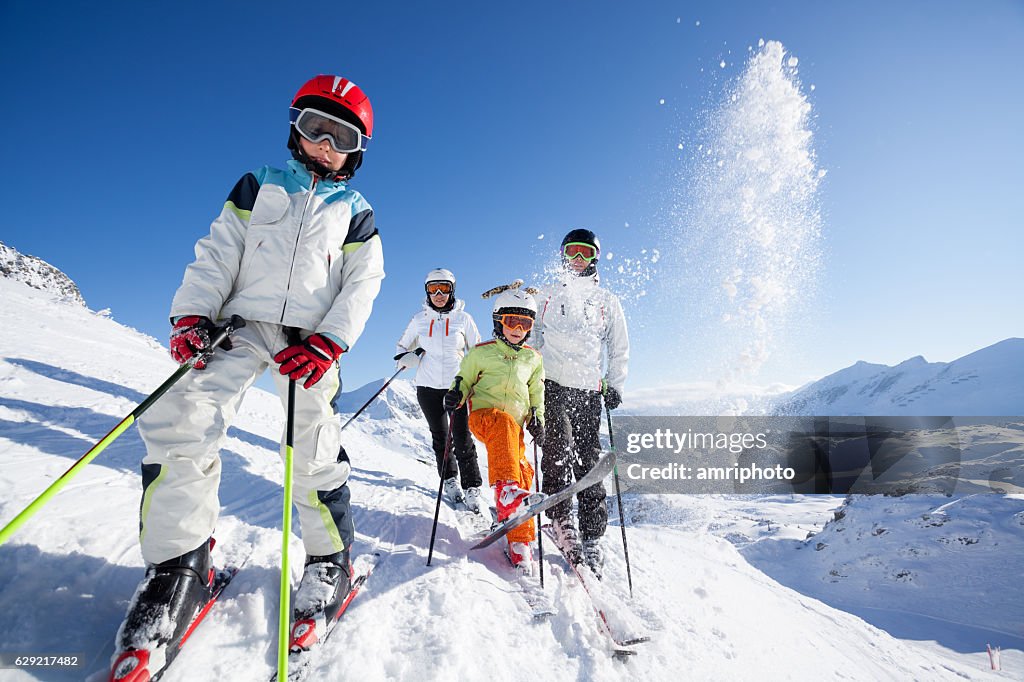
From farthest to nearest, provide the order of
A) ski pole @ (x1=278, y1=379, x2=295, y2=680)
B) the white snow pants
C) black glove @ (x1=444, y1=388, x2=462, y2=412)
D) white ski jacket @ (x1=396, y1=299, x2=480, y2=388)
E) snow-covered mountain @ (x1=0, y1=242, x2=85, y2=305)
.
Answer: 1. snow-covered mountain @ (x1=0, y1=242, x2=85, y2=305)
2. white ski jacket @ (x1=396, y1=299, x2=480, y2=388)
3. black glove @ (x1=444, y1=388, x2=462, y2=412)
4. the white snow pants
5. ski pole @ (x1=278, y1=379, x2=295, y2=680)

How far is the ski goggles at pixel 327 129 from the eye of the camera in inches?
95.3

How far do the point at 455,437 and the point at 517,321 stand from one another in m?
1.87

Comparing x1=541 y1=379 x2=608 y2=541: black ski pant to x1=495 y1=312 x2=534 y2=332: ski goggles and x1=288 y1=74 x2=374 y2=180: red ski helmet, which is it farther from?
x1=288 y1=74 x2=374 y2=180: red ski helmet

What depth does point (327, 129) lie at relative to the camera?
2.46 metres

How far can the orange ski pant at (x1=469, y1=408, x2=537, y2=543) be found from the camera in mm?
3603

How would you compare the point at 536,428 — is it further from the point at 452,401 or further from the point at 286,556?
the point at 286,556

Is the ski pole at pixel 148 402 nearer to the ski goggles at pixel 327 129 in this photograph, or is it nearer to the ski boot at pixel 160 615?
the ski boot at pixel 160 615

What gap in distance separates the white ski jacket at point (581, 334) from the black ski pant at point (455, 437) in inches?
53.0

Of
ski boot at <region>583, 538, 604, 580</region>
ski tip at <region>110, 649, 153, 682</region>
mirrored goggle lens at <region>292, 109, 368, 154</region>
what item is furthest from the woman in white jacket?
ski tip at <region>110, 649, 153, 682</region>

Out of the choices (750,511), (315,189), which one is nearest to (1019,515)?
(315,189)

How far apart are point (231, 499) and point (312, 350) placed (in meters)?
3.31

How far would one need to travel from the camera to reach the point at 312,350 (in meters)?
2.04

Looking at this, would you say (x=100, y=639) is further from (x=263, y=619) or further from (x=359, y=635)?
(x=359, y=635)

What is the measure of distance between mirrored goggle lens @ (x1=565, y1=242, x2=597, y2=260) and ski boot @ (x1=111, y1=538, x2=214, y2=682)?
12.6 ft
